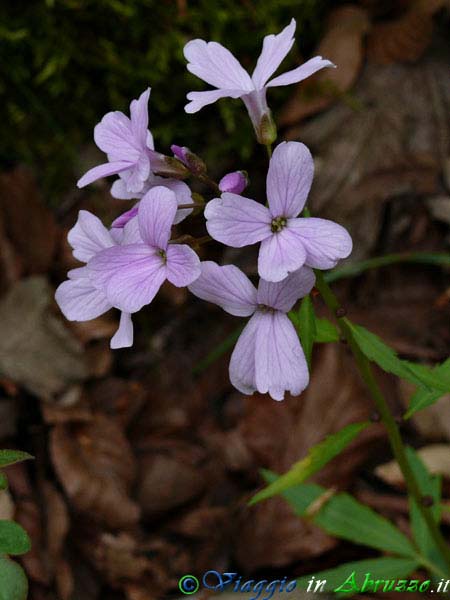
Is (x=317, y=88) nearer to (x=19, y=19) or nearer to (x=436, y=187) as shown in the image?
(x=436, y=187)

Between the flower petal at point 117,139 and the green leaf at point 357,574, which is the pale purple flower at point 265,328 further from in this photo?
the green leaf at point 357,574

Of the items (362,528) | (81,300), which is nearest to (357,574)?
(362,528)

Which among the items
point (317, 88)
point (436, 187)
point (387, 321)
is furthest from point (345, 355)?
point (317, 88)

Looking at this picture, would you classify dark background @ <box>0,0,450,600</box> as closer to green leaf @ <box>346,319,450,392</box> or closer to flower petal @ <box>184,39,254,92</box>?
green leaf @ <box>346,319,450,392</box>

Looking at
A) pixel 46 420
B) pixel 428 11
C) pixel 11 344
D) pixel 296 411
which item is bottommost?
pixel 296 411

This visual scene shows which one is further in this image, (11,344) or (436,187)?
(436,187)

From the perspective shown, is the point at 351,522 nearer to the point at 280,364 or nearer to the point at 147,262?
the point at 280,364

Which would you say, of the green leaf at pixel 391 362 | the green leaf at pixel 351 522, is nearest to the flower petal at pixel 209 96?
the green leaf at pixel 391 362
